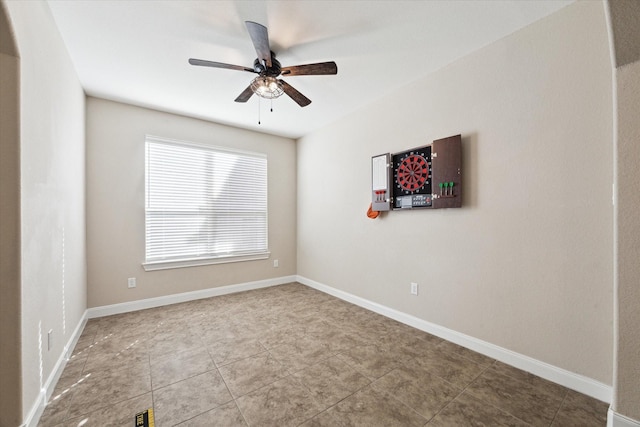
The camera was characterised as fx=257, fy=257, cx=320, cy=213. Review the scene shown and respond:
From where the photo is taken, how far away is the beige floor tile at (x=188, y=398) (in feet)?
5.30

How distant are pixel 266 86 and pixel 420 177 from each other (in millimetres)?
1820

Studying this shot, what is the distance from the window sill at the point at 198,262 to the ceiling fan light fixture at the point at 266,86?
2.67 metres

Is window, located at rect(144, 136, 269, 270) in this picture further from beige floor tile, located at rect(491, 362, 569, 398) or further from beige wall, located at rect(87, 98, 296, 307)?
beige floor tile, located at rect(491, 362, 569, 398)

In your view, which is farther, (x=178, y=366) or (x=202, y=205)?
(x=202, y=205)

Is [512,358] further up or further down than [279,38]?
further down

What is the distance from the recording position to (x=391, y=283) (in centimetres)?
314

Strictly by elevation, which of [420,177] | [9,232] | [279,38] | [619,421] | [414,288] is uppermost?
[279,38]

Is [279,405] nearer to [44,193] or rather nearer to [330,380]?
[330,380]

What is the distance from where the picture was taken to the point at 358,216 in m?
3.64

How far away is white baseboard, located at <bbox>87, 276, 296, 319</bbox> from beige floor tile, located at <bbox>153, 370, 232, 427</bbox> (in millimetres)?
2043

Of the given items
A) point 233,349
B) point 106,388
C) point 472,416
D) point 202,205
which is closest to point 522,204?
point 472,416

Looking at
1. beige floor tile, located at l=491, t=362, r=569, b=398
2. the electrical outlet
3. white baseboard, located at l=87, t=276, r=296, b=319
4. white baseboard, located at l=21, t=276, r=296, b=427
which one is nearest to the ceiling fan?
the electrical outlet

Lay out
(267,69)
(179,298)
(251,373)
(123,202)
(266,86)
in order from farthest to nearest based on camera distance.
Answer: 1. (179,298)
2. (123,202)
3. (266,86)
4. (267,69)
5. (251,373)

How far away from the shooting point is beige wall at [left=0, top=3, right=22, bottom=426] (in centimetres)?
132
